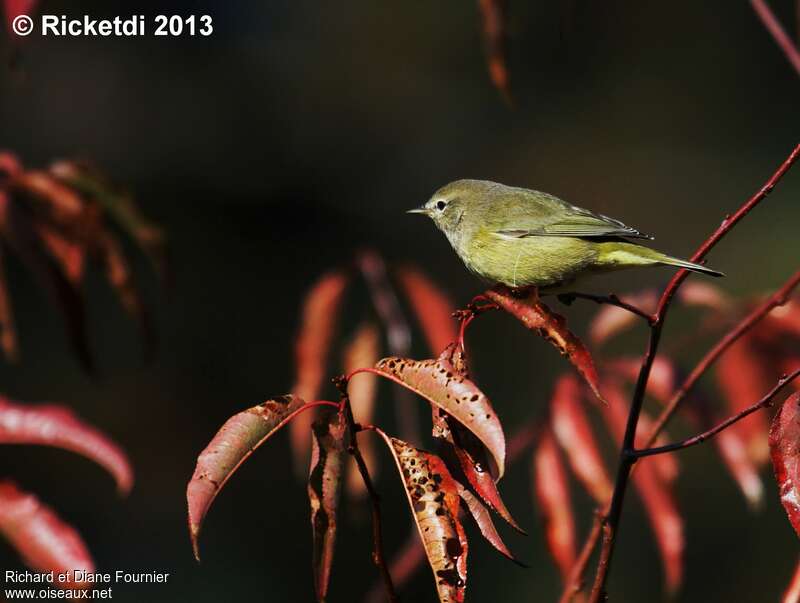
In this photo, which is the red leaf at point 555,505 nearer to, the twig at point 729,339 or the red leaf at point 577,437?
the red leaf at point 577,437

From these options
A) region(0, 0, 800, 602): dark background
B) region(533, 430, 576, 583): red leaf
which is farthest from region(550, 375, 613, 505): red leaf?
region(0, 0, 800, 602): dark background

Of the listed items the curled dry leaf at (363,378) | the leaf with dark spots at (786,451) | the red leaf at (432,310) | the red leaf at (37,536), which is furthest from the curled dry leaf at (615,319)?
the red leaf at (37,536)

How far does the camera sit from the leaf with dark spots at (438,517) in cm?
121

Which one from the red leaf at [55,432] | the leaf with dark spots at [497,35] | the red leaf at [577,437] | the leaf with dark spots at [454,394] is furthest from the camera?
the red leaf at [577,437]

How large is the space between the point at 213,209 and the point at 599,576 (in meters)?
6.13

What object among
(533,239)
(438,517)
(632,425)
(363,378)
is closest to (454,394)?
(438,517)

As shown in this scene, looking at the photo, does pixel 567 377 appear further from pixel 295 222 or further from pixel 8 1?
pixel 295 222

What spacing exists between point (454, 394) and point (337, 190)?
6.56 m

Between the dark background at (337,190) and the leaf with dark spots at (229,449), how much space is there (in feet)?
14.7

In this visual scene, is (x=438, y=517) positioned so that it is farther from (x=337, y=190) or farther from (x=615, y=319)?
(x=337, y=190)

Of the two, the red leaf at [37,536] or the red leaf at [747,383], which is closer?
the red leaf at [37,536]

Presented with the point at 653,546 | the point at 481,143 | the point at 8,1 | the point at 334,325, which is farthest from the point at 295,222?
the point at 8,1

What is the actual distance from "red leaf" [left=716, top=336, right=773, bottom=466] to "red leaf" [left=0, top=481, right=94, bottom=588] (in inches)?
69.3

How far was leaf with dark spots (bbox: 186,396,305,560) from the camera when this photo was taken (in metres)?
1.21
